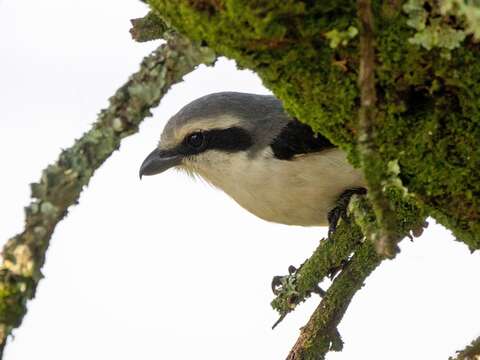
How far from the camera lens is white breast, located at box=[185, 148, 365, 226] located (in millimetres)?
5180

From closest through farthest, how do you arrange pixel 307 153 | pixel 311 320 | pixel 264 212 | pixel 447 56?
1. pixel 447 56
2. pixel 311 320
3. pixel 307 153
4. pixel 264 212

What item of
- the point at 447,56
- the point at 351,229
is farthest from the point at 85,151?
the point at 351,229

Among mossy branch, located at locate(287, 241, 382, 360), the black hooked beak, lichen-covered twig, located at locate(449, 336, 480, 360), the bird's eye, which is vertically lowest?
lichen-covered twig, located at locate(449, 336, 480, 360)

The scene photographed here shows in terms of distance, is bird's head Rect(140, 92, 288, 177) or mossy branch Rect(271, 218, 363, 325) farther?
bird's head Rect(140, 92, 288, 177)

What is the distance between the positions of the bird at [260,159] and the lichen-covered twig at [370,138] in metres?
2.77

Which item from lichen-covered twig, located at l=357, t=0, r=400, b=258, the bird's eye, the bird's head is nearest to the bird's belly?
the bird's head

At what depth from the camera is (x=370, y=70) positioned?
2242mm

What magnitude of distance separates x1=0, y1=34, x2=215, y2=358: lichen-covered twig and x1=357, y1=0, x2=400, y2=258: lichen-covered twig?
0.54 m

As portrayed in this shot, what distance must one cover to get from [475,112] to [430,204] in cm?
36

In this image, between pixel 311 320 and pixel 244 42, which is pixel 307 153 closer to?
pixel 311 320

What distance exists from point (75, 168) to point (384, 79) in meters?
0.92

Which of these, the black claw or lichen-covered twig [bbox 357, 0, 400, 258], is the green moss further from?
the black claw

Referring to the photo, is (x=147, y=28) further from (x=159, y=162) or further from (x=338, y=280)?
(x=159, y=162)

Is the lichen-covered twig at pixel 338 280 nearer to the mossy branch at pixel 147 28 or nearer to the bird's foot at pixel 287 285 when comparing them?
the bird's foot at pixel 287 285
